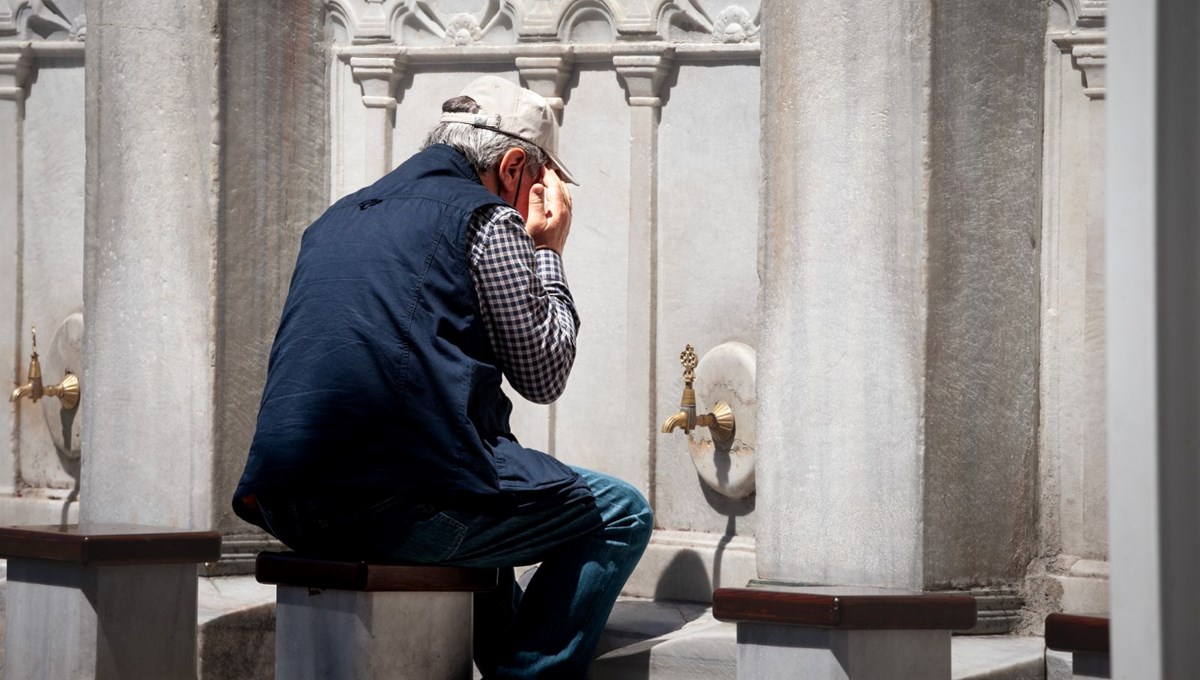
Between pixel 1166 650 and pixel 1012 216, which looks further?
pixel 1012 216

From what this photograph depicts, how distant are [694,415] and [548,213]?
3.38 ft

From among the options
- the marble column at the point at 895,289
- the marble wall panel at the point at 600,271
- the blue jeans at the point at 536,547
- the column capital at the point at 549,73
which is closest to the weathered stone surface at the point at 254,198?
the column capital at the point at 549,73

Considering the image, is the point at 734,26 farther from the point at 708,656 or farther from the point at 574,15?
the point at 708,656

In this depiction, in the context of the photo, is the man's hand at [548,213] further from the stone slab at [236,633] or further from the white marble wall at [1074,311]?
the stone slab at [236,633]

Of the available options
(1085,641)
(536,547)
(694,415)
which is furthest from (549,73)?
(1085,641)

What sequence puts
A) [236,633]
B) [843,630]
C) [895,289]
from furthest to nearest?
[236,633]
[895,289]
[843,630]

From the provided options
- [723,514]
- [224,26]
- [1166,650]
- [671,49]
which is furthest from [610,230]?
[1166,650]

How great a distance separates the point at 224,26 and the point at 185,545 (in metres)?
1.57

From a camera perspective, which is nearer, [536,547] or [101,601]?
A: [536,547]

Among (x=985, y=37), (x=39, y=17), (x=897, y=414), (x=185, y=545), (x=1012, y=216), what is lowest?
(x=185, y=545)

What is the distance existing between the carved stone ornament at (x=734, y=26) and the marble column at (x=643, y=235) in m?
0.16

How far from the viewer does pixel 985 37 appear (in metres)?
4.10

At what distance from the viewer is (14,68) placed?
593 cm

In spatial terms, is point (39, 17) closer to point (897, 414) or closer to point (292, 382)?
point (292, 382)
